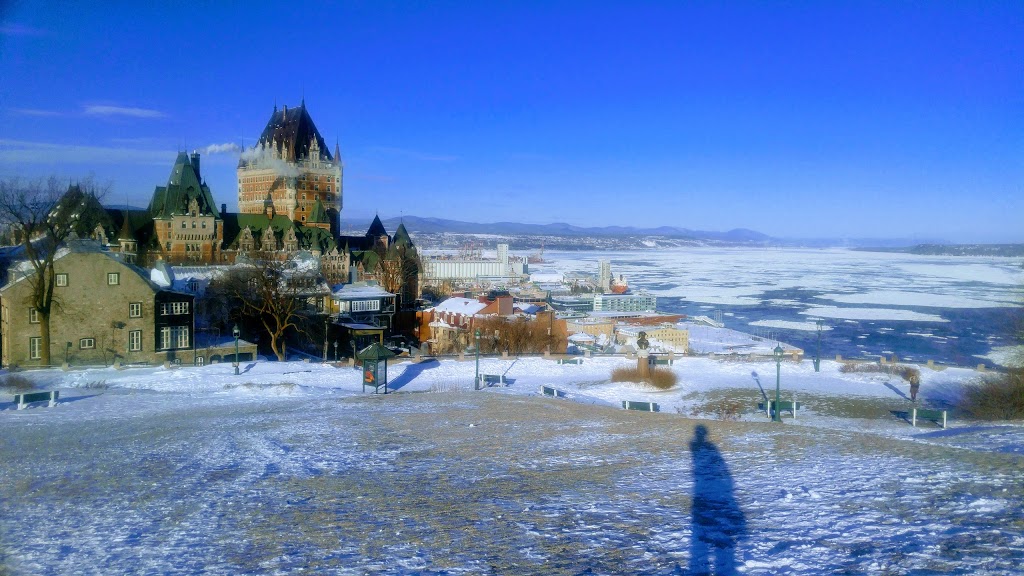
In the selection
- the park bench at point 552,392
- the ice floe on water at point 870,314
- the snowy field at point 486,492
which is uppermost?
the snowy field at point 486,492

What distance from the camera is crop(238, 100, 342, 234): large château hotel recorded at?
7625 cm

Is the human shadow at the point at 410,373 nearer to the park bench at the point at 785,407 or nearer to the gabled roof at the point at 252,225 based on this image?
the park bench at the point at 785,407

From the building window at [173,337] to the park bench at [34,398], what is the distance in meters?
11.5

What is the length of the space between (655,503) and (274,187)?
7448cm

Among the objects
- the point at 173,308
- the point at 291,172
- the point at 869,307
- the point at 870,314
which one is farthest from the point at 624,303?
the point at 173,308

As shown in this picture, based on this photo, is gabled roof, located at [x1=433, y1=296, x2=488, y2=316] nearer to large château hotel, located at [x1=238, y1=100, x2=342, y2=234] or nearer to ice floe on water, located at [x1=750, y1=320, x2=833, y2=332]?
ice floe on water, located at [x1=750, y1=320, x2=833, y2=332]

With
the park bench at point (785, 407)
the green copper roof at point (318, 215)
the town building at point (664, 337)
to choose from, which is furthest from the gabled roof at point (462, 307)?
the park bench at point (785, 407)

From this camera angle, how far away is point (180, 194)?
55.3m

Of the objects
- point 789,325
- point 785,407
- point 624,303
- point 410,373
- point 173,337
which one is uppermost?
point 173,337

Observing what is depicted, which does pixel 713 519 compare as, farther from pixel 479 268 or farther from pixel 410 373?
pixel 479 268

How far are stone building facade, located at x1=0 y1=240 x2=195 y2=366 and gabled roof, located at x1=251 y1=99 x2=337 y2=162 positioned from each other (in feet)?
174

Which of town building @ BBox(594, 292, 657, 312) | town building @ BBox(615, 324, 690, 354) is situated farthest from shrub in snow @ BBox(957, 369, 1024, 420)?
town building @ BBox(594, 292, 657, 312)

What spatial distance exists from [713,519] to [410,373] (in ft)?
50.2

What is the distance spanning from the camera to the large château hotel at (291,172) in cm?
7625
